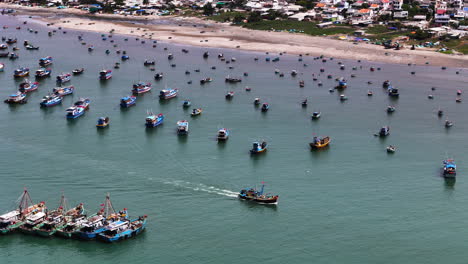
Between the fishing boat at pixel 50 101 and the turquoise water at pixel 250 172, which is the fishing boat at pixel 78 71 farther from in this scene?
the fishing boat at pixel 50 101

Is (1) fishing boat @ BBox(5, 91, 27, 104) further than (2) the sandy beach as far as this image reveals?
No

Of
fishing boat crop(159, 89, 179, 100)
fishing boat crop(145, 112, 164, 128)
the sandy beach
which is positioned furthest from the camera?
the sandy beach

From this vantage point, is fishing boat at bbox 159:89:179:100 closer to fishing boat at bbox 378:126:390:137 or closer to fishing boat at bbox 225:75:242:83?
fishing boat at bbox 225:75:242:83

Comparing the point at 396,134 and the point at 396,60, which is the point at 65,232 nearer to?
the point at 396,134

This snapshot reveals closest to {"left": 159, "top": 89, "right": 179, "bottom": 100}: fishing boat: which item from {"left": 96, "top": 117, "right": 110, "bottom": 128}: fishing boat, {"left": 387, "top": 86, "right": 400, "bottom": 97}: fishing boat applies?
{"left": 96, "top": 117, "right": 110, "bottom": 128}: fishing boat

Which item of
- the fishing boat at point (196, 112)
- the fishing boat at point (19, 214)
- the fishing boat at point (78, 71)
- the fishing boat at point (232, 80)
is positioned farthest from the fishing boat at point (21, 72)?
the fishing boat at point (19, 214)

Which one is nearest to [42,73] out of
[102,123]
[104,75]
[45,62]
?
[45,62]

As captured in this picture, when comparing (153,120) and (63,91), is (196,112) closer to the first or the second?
(153,120)

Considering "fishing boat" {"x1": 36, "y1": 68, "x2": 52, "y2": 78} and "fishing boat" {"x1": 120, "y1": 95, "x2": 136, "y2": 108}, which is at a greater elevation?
"fishing boat" {"x1": 36, "y1": 68, "x2": 52, "y2": 78}
